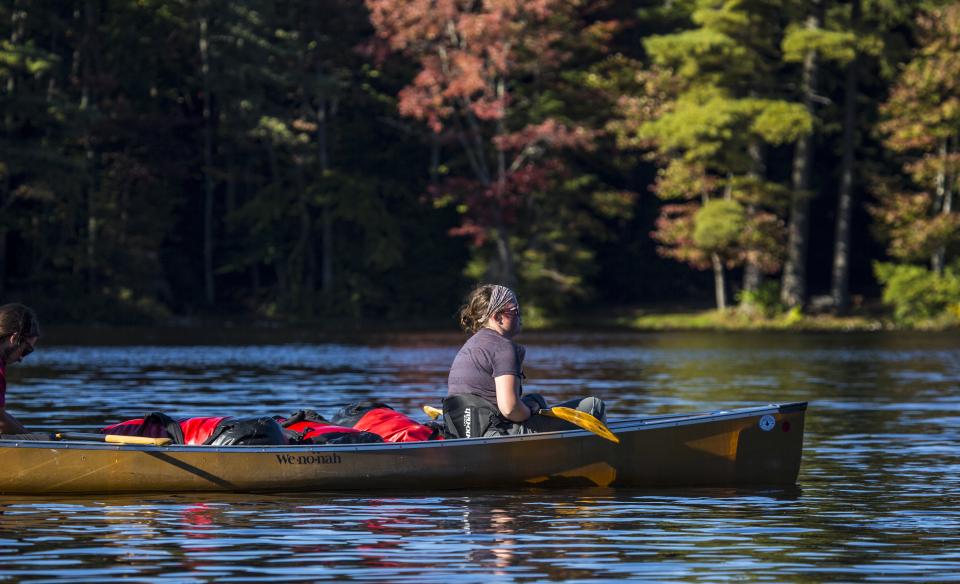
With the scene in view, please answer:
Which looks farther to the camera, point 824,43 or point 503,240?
point 503,240

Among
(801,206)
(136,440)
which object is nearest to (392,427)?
(136,440)

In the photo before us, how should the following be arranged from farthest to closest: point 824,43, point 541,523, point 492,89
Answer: point 492,89
point 824,43
point 541,523

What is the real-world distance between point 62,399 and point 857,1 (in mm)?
30637

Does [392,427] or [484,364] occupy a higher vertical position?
[484,364]

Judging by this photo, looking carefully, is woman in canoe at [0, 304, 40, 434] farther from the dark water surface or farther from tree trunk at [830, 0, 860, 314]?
tree trunk at [830, 0, 860, 314]

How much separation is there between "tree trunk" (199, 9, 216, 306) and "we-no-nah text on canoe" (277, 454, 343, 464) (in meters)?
34.8

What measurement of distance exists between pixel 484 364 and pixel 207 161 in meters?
36.7

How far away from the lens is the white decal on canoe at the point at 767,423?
13.6 meters

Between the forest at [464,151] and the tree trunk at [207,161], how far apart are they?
95 mm

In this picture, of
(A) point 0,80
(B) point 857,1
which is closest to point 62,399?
(A) point 0,80

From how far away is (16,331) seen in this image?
11.6 meters

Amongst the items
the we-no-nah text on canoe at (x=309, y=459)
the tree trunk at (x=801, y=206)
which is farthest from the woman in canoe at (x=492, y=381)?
the tree trunk at (x=801, y=206)

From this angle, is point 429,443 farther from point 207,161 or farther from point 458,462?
point 207,161

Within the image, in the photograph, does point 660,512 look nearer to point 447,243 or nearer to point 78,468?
point 78,468
